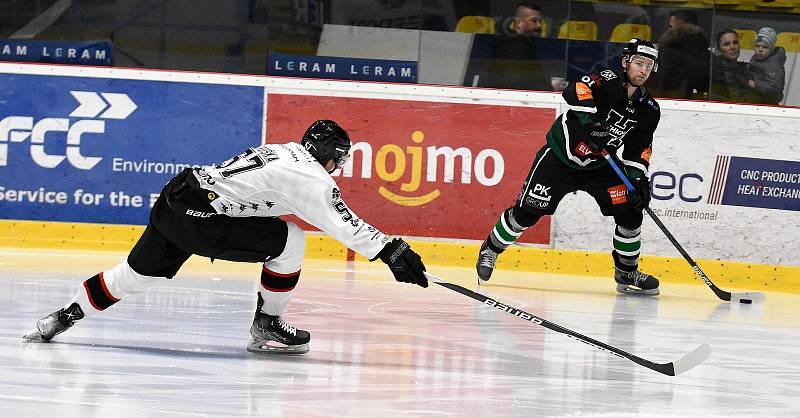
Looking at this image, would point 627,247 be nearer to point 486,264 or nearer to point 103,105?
point 486,264

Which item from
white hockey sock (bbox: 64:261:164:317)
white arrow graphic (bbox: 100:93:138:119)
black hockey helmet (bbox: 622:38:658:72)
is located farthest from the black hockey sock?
white hockey sock (bbox: 64:261:164:317)

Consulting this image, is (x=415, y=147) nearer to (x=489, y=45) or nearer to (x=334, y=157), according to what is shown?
(x=489, y=45)

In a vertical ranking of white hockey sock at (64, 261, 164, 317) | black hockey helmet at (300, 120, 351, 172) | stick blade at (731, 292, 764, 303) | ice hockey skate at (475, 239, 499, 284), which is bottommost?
stick blade at (731, 292, 764, 303)

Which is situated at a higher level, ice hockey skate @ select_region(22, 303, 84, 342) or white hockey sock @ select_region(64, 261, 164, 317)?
white hockey sock @ select_region(64, 261, 164, 317)

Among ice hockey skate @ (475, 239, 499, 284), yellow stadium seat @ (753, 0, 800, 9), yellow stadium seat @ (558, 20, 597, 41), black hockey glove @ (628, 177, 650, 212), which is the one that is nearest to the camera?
black hockey glove @ (628, 177, 650, 212)

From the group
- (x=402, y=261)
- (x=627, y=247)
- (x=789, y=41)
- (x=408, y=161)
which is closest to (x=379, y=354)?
(x=402, y=261)

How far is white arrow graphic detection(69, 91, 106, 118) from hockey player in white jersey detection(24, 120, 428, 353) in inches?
127

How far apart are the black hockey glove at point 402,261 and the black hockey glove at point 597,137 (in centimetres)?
246

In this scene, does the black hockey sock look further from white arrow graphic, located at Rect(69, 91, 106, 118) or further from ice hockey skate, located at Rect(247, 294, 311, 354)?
white arrow graphic, located at Rect(69, 91, 106, 118)

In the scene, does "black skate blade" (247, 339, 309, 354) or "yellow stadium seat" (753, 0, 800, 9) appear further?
"yellow stadium seat" (753, 0, 800, 9)

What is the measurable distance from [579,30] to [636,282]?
1803 millimetres

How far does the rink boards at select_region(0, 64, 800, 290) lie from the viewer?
7215 mm

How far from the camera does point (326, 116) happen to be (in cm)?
736

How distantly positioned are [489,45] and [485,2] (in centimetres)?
26
